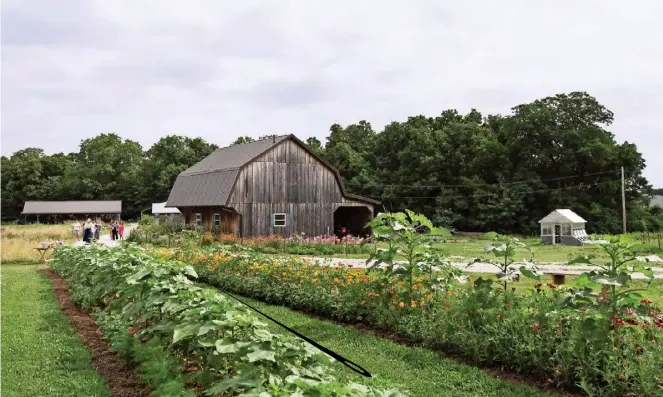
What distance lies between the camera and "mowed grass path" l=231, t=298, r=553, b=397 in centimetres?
548

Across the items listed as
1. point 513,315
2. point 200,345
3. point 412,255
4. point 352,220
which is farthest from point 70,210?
point 200,345

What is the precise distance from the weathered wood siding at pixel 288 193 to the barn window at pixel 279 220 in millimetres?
217

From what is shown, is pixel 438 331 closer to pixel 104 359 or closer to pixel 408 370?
pixel 408 370

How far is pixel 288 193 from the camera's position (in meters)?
Result: 31.8

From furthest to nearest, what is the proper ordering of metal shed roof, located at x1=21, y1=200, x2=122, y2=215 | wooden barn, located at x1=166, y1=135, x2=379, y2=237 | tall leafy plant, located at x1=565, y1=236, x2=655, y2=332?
metal shed roof, located at x1=21, y1=200, x2=122, y2=215 → wooden barn, located at x1=166, y1=135, x2=379, y2=237 → tall leafy plant, located at x1=565, y1=236, x2=655, y2=332

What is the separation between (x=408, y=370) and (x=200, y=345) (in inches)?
108

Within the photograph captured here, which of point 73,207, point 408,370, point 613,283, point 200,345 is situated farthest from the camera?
point 73,207

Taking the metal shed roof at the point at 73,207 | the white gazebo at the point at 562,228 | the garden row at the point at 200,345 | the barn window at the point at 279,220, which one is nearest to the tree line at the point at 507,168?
the white gazebo at the point at 562,228

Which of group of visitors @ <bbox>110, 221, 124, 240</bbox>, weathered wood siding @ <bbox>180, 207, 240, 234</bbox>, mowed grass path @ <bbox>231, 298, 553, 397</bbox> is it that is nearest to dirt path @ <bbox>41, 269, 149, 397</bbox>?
mowed grass path @ <bbox>231, 298, 553, 397</bbox>

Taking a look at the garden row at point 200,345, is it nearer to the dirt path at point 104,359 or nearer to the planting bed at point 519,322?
the dirt path at point 104,359

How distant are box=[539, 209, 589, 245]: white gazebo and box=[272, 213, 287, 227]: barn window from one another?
1602cm

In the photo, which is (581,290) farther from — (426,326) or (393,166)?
(393,166)

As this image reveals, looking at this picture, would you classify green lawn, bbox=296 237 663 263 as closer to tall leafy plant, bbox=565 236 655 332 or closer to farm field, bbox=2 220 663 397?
farm field, bbox=2 220 663 397

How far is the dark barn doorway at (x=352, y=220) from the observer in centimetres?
3494
